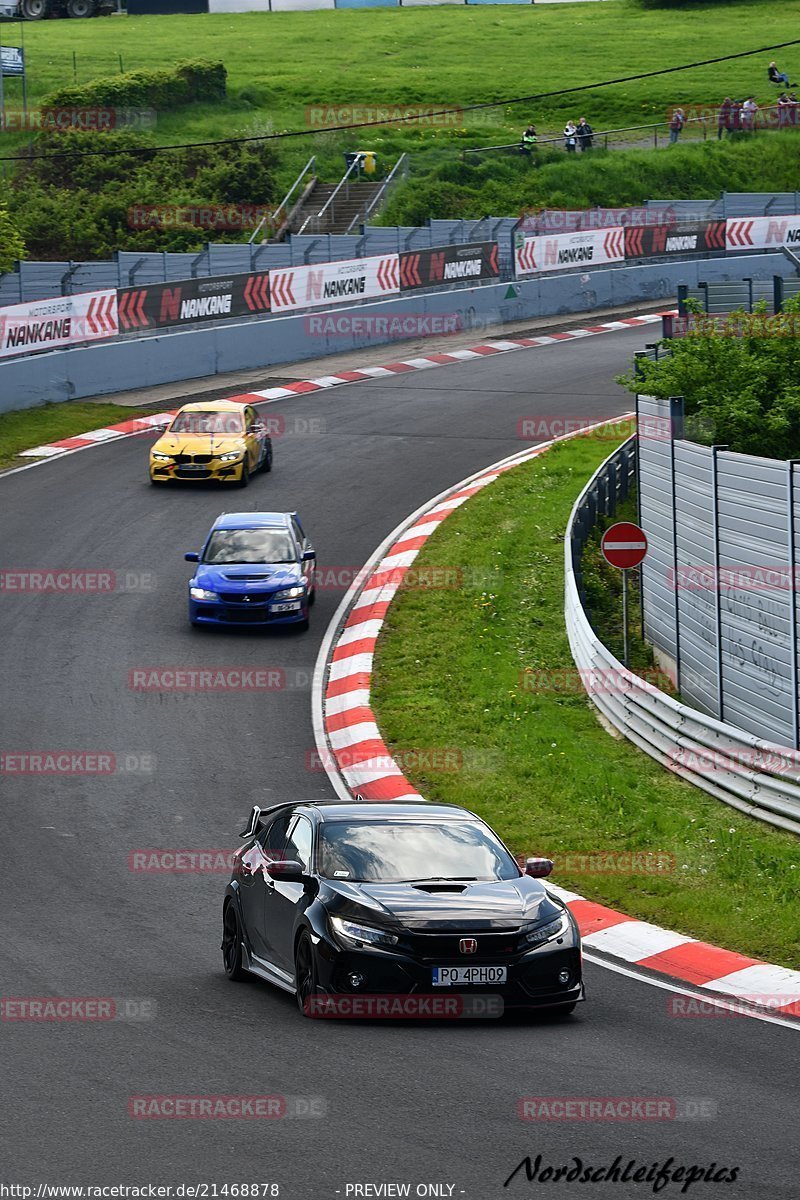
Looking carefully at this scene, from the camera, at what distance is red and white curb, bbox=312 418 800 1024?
1153cm

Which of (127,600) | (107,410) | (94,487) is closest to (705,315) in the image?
(127,600)

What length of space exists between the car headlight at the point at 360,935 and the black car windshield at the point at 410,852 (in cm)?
57

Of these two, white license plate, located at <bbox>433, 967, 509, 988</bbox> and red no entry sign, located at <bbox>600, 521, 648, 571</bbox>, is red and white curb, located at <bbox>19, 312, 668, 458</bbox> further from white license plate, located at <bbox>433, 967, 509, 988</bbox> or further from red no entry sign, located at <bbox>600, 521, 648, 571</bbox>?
white license plate, located at <bbox>433, 967, 509, 988</bbox>

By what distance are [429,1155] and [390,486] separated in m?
23.2

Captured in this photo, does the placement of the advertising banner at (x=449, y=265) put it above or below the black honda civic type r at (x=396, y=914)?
above

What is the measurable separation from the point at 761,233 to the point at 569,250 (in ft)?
25.6

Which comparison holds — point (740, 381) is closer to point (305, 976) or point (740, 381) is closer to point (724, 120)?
point (305, 976)

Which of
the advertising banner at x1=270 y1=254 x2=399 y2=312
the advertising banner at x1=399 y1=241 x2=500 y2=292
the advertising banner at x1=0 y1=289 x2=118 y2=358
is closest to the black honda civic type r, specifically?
the advertising banner at x1=0 y1=289 x2=118 y2=358

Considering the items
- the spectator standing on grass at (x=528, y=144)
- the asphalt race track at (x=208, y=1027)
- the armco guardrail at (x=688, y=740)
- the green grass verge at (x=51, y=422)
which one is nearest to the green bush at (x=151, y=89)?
the spectator standing on grass at (x=528, y=144)

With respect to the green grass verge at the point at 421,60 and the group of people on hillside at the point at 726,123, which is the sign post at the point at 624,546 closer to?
the green grass verge at the point at 421,60

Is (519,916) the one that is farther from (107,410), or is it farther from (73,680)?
(107,410)

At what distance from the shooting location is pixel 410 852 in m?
10.8

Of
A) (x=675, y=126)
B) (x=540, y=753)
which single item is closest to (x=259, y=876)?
(x=540, y=753)

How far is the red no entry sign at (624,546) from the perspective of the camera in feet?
64.5
